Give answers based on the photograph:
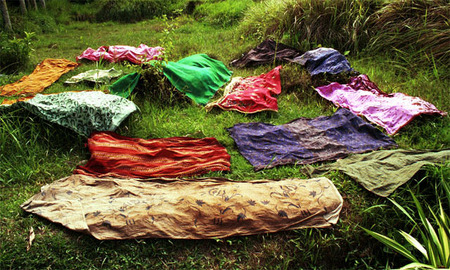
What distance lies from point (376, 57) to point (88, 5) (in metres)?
9.60

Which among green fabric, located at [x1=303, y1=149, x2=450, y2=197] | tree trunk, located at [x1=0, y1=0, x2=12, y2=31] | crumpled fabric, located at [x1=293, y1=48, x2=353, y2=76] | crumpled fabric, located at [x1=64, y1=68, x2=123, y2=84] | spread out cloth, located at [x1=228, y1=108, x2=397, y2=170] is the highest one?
tree trunk, located at [x1=0, y1=0, x2=12, y2=31]

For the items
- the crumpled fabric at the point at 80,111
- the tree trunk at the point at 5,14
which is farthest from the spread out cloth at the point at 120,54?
the crumpled fabric at the point at 80,111

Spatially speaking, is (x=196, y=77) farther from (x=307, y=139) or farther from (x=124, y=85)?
(x=307, y=139)

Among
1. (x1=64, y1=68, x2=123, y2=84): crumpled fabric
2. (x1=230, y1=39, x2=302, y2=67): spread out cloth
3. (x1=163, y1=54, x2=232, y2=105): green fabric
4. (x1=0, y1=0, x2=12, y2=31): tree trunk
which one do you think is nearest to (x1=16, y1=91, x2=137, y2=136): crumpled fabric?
(x1=163, y1=54, x2=232, y2=105): green fabric

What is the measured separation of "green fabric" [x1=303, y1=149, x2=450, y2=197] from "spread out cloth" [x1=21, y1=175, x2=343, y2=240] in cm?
27

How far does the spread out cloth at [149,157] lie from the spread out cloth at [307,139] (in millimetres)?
320

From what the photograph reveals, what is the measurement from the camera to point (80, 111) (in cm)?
295

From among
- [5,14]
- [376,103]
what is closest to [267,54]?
[376,103]

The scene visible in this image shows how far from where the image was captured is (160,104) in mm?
3771

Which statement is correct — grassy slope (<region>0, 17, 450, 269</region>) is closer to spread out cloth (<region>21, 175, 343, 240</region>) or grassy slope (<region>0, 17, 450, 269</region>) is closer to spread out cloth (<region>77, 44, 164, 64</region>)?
spread out cloth (<region>21, 175, 343, 240</region>)

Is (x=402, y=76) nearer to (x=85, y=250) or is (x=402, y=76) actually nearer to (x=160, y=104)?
(x=160, y=104)

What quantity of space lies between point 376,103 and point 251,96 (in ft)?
4.81

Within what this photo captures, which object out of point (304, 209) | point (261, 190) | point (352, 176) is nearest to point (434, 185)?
point (352, 176)

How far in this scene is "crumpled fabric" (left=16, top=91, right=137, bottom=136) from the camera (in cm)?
290
